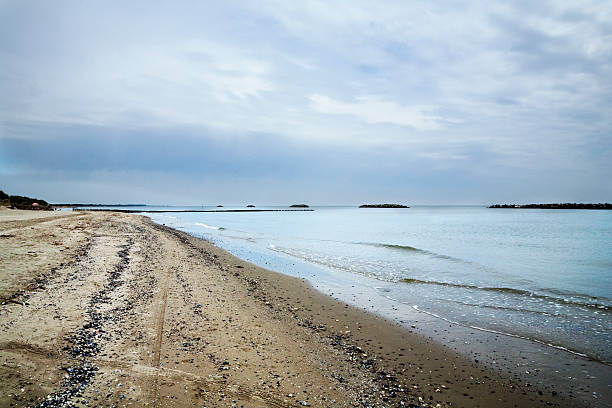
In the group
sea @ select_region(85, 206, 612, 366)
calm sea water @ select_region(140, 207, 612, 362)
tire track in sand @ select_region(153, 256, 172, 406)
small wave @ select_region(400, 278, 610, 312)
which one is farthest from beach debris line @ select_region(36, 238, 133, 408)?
small wave @ select_region(400, 278, 610, 312)

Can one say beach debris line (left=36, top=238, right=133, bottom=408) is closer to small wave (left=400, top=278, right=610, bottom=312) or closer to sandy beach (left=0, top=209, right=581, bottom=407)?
sandy beach (left=0, top=209, right=581, bottom=407)

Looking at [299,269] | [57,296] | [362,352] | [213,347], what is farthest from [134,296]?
[299,269]

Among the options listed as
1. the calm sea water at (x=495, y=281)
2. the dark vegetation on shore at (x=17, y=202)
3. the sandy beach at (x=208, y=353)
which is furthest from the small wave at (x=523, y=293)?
Result: the dark vegetation on shore at (x=17, y=202)

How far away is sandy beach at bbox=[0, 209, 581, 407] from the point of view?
4.79 m

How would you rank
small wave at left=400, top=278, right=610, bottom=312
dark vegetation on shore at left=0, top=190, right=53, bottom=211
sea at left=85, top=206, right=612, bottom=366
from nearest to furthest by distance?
sea at left=85, top=206, right=612, bottom=366
small wave at left=400, top=278, right=610, bottom=312
dark vegetation on shore at left=0, top=190, right=53, bottom=211

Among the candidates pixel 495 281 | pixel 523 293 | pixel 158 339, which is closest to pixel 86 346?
pixel 158 339

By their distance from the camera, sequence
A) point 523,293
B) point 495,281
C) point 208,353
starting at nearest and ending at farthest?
point 208,353, point 523,293, point 495,281

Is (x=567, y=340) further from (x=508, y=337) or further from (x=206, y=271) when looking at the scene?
(x=206, y=271)

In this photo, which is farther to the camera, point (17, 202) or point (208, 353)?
point (17, 202)

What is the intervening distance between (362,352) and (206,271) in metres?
9.38

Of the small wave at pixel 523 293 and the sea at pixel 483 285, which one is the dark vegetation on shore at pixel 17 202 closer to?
the sea at pixel 483 285

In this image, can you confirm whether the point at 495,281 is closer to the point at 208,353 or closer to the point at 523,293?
the point at 523,293

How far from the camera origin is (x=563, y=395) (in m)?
5.50

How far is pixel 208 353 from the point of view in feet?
20.0
